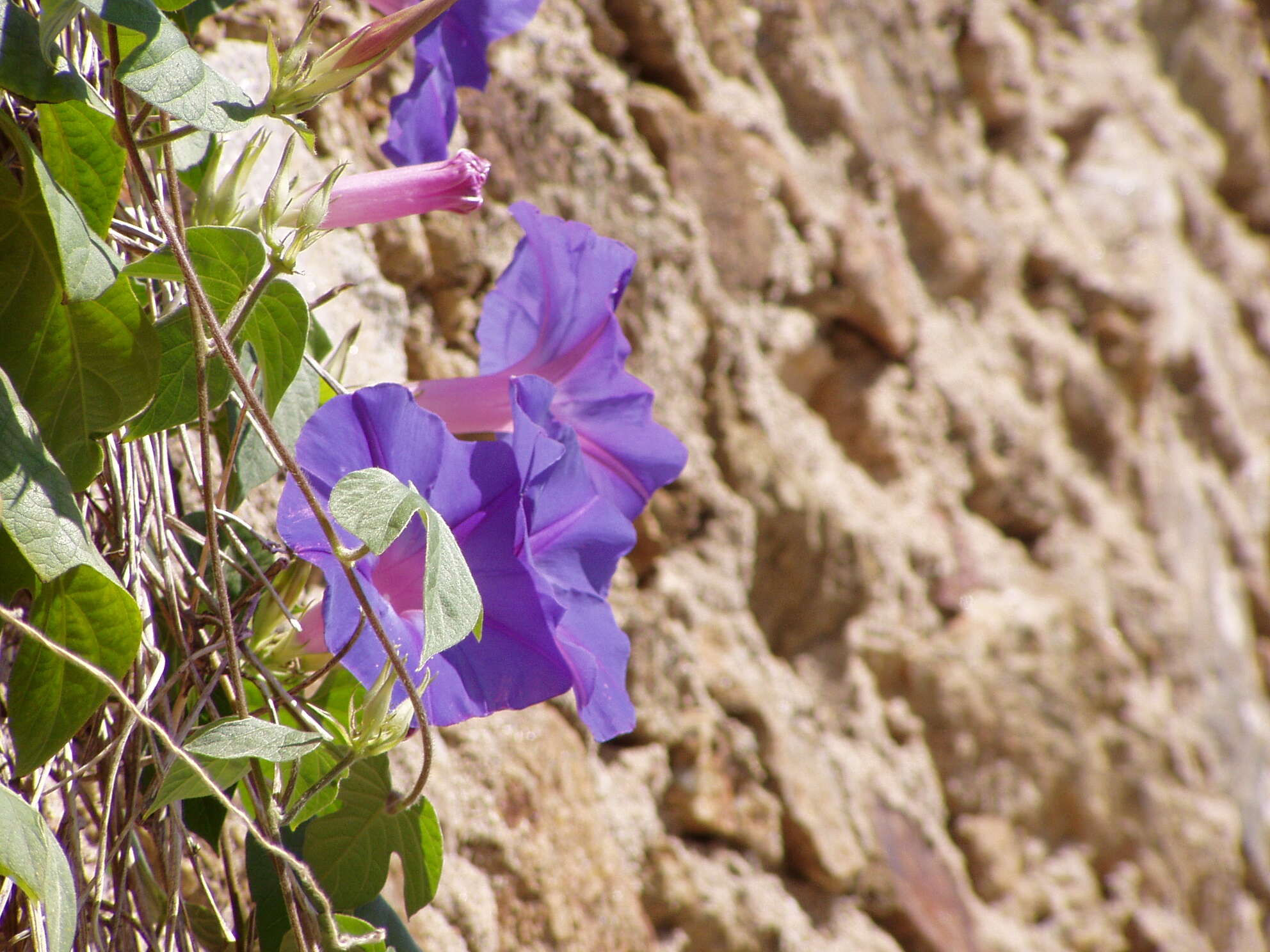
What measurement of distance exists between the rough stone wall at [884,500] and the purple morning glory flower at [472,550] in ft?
1.29

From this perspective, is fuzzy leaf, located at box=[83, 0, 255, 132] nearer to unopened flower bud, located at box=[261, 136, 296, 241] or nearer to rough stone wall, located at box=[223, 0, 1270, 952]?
unopened flower bud, located at box=[261, 136, 296, 241]

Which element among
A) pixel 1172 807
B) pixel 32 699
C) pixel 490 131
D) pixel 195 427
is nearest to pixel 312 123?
pixel 490 131

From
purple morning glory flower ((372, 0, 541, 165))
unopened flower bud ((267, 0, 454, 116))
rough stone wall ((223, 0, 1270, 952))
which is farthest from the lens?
rough stone wall ((223, 0, 1270, 952))

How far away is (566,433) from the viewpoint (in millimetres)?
744

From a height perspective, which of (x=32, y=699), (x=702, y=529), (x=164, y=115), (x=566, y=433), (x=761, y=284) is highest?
(x=164, y=115)

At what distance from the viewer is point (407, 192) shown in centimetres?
76

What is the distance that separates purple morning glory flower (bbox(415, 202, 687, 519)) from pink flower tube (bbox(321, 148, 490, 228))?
0.24 ft

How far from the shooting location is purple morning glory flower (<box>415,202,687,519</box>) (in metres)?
0.86

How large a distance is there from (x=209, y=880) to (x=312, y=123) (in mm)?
735

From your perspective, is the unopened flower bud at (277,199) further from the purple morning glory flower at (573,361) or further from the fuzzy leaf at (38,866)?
the fuzzy leaf at (38,866)

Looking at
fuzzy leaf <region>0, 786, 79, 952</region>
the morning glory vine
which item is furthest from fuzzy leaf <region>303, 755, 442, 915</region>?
fuzzy leaf <region>0, 786, 79, 952</region>

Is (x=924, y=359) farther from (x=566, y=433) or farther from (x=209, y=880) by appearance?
(x=209, y=880)

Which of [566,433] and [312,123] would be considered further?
[312,123]

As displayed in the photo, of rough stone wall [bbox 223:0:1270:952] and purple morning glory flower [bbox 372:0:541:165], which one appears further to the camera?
rough stone wall [bbox 223:0:1270:952]
